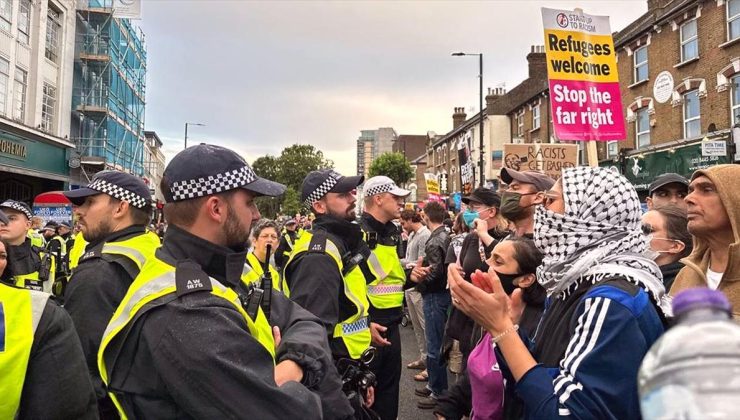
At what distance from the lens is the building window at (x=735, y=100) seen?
13961mm

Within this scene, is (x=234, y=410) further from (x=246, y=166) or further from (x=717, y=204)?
(x=717, y=204)

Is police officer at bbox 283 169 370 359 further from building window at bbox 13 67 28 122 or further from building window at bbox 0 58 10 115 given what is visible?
building window at bbox 13 67 28 122

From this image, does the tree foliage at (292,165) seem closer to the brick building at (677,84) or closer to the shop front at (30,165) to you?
the shop front at (30,165)

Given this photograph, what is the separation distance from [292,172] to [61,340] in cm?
5991

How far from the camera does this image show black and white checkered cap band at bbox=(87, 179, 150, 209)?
3.27 metres

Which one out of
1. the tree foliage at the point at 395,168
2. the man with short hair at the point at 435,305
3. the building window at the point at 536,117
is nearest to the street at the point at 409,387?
the man with short hair at the point at 435,305

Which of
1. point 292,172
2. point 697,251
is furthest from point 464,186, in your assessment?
point 292,172

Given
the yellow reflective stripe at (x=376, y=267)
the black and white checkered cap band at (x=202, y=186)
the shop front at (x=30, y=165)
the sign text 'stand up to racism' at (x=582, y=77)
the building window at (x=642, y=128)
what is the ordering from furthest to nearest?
the shop front at (x=30, y=165) < the building window at (x=642, y=128) < the sign text 'stand up to racism' at (x=582, y=77) < the yellow reflective stripe at (x=376, y=267) < the black and white checkered cap band at (x=202, y=186)

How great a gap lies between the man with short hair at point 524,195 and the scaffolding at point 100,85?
26.4 m

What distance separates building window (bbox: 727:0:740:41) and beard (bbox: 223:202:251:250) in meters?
16.8

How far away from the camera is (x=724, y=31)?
14297mm

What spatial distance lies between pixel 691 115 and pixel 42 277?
58.5 feet

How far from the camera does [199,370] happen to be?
1.47 metres

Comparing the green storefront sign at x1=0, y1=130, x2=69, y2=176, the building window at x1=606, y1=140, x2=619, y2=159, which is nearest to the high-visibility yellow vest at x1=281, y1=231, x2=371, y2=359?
the building window at x1=606, y1=140, x2=619, y2=159
